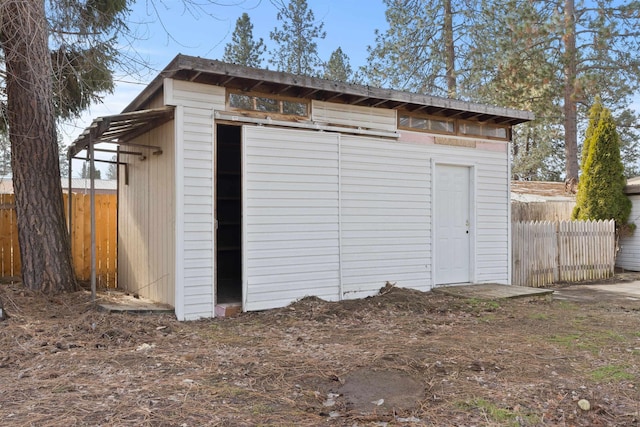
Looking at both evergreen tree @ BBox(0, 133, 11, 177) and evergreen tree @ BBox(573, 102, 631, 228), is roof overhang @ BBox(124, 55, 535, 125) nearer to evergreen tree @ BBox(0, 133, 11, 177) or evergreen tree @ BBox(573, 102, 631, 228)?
evergreen tree @ BBox(0, 133, 11, 177)

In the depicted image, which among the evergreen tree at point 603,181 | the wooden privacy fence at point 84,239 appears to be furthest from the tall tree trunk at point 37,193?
the evergreen tree at point 603,181

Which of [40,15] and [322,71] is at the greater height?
[322,71]

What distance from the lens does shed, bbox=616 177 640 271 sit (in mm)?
11828

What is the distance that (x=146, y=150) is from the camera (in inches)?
275

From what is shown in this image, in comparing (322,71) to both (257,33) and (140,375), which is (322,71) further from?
(140,375)

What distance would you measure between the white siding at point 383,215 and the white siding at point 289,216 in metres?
0.26

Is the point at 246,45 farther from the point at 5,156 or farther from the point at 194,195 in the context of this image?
the point at 194,195

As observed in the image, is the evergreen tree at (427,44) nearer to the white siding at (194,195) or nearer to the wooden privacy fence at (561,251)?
the wooden privacy fence at (561,251)

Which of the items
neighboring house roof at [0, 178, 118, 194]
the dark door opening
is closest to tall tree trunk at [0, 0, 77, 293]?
the dark door opening

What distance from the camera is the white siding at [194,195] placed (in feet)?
18.4

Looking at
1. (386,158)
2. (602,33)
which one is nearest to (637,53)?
(602,33)

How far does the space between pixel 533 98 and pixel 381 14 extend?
590 centimetres

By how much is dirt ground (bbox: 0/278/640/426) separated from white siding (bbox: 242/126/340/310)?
15.7 inches

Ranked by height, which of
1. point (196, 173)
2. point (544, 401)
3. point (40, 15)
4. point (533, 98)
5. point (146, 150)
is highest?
point (533, 98)
